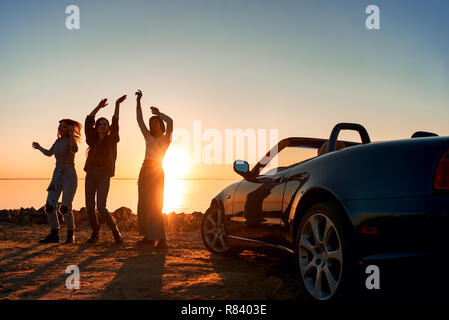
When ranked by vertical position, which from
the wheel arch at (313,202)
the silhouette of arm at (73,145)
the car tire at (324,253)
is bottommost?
the car tire at (324,253)

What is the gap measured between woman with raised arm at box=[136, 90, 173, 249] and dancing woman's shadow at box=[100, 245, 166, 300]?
62 centimetres

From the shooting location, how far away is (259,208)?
4430mm

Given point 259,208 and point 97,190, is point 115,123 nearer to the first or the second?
point 97,190

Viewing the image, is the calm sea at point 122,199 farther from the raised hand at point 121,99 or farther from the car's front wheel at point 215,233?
the raised hand at point 121,99

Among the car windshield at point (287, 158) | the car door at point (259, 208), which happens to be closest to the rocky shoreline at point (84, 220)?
the car door at point (259, 208)

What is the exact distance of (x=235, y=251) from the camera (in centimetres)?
558

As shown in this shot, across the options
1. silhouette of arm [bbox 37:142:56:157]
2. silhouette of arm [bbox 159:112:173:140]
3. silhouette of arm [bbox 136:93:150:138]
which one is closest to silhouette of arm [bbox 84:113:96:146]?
silhouette of arm [bbox 37:142:56:157]

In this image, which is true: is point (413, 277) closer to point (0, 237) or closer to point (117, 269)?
point (117, 269)

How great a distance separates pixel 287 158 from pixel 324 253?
1529mm

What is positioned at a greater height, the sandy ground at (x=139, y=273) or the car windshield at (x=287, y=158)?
the car windshield at (x=287, y=158)

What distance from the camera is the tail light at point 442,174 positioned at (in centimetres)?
241

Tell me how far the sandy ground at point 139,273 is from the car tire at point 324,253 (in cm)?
34

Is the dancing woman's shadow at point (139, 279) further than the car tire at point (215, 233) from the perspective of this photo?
No
